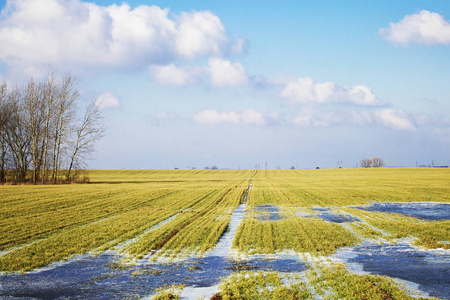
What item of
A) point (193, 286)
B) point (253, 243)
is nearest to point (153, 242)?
point (253, 243)

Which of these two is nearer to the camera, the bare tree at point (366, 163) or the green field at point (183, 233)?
the green field at point (183, 233)

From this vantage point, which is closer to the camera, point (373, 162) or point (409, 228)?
point (409, 228)

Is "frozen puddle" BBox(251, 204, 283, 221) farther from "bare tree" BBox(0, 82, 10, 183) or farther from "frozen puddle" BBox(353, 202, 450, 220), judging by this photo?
"bare tree" BBox(0, 82, 10, 183)

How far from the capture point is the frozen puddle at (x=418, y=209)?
63.5 feet

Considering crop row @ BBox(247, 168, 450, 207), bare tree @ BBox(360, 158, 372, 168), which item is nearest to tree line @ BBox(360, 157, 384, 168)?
bare tree @ BBox(360, 158, 372, 168)

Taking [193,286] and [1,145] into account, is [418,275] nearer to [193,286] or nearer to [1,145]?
[193,286]

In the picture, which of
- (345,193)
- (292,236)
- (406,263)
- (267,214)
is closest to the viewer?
(406,263)

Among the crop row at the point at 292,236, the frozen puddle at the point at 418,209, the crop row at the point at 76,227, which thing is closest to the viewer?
the crop row at the point at 76,227

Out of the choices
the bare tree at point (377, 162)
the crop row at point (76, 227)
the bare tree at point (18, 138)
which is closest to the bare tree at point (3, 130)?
the bare tree at point (18, 138)

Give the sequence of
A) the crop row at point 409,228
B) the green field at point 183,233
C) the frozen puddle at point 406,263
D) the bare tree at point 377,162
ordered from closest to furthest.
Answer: the frozen puddle at point 406,263, the green field at point 183,233, the crop row at point 409,228, the bare tree at point 377,162

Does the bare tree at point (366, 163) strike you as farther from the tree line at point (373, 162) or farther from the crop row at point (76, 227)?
the crop row at point (76, 227)

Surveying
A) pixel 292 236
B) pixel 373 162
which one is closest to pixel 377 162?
pixel 373 162

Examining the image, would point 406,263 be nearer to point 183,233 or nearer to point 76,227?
point 183,233

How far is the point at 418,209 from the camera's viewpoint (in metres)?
22.0
